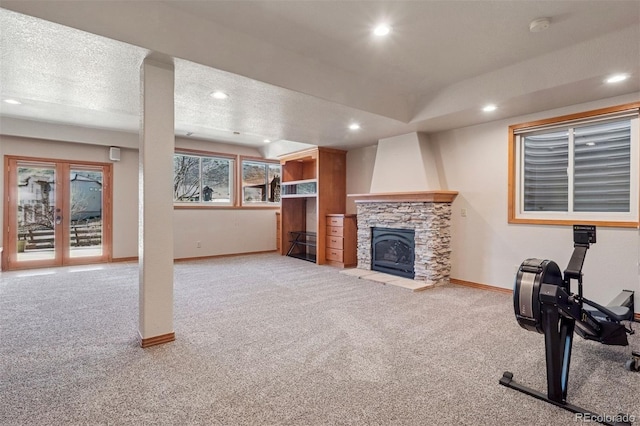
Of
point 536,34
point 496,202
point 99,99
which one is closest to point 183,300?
point 99,99

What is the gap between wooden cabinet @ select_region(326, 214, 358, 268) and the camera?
6320 mm

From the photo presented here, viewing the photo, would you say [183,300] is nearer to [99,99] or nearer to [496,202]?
[99,99]

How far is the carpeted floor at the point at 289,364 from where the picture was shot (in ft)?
6.04

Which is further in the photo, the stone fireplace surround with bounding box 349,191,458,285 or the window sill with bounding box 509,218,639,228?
the stone fireplace surround with bounding box 349,191,458,285

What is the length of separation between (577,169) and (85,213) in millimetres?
8172

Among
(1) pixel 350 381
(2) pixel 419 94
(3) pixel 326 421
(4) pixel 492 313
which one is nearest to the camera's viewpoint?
(3) pixel 326 421

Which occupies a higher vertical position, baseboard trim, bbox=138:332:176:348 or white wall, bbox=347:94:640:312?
white wall, bbox=347:94:640:312

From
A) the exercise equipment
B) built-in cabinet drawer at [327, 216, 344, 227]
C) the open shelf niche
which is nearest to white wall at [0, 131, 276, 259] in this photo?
the open shelf niche

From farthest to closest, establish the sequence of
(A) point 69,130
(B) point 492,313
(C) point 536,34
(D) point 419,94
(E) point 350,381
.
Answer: (A) point 69,130, (D) point 419,94, (B) point 492,313, (C) point 536,34, (E) point 350,381

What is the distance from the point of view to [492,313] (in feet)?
11.7

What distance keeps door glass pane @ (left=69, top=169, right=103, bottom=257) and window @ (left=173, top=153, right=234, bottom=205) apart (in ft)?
4.83

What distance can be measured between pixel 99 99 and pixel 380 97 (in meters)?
3.35

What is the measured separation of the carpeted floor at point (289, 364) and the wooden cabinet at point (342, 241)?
7.10 feet

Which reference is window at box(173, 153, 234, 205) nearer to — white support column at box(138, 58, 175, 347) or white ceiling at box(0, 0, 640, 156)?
white ceiling at box(0, 0, 640, 156)
